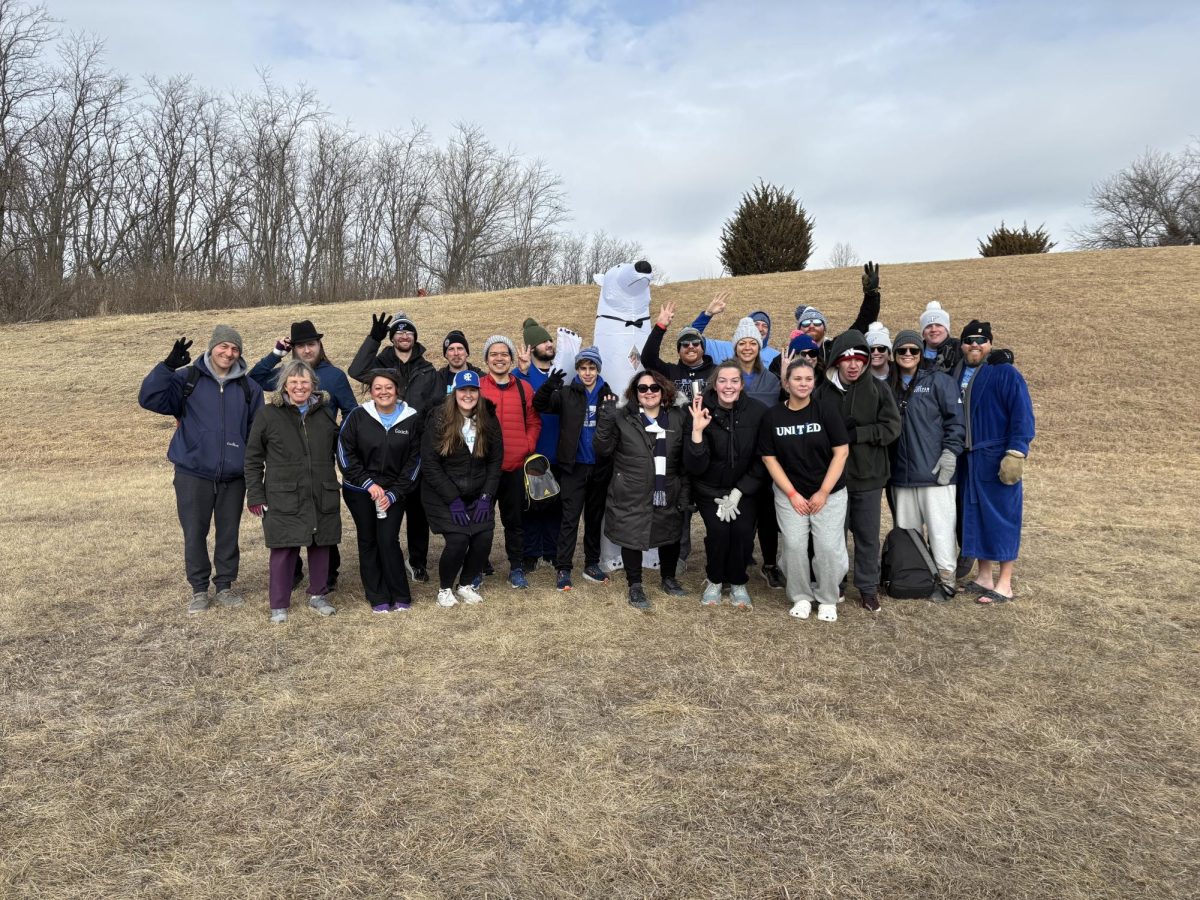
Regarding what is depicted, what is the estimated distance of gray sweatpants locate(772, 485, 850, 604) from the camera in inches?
191

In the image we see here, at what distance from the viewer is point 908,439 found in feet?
16.9

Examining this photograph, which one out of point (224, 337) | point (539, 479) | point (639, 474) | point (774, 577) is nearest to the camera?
point (224, 337)

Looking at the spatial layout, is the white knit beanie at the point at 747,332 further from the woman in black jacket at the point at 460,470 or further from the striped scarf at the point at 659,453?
the woman in black jacket at the point at 460,470

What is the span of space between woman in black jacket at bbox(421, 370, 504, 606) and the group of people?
0.04 ft

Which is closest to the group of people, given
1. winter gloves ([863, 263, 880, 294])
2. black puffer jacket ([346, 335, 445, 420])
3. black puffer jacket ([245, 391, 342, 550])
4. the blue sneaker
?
black puffer jacket ([245, 391, 342, 550])

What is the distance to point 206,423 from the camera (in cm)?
497

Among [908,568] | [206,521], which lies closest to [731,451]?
[908,568]

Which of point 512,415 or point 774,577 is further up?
point 512,415

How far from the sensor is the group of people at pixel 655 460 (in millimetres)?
4902

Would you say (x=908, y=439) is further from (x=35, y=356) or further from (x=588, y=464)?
(x=35, y=356)

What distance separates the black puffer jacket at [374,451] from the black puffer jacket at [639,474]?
1278 millimetres

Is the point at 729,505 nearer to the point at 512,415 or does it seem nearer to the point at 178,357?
the point at 512,415

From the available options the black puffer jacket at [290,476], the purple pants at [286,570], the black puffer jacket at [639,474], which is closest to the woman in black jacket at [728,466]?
the black puffer jacket at [639,474]

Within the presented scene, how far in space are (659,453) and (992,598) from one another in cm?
246
